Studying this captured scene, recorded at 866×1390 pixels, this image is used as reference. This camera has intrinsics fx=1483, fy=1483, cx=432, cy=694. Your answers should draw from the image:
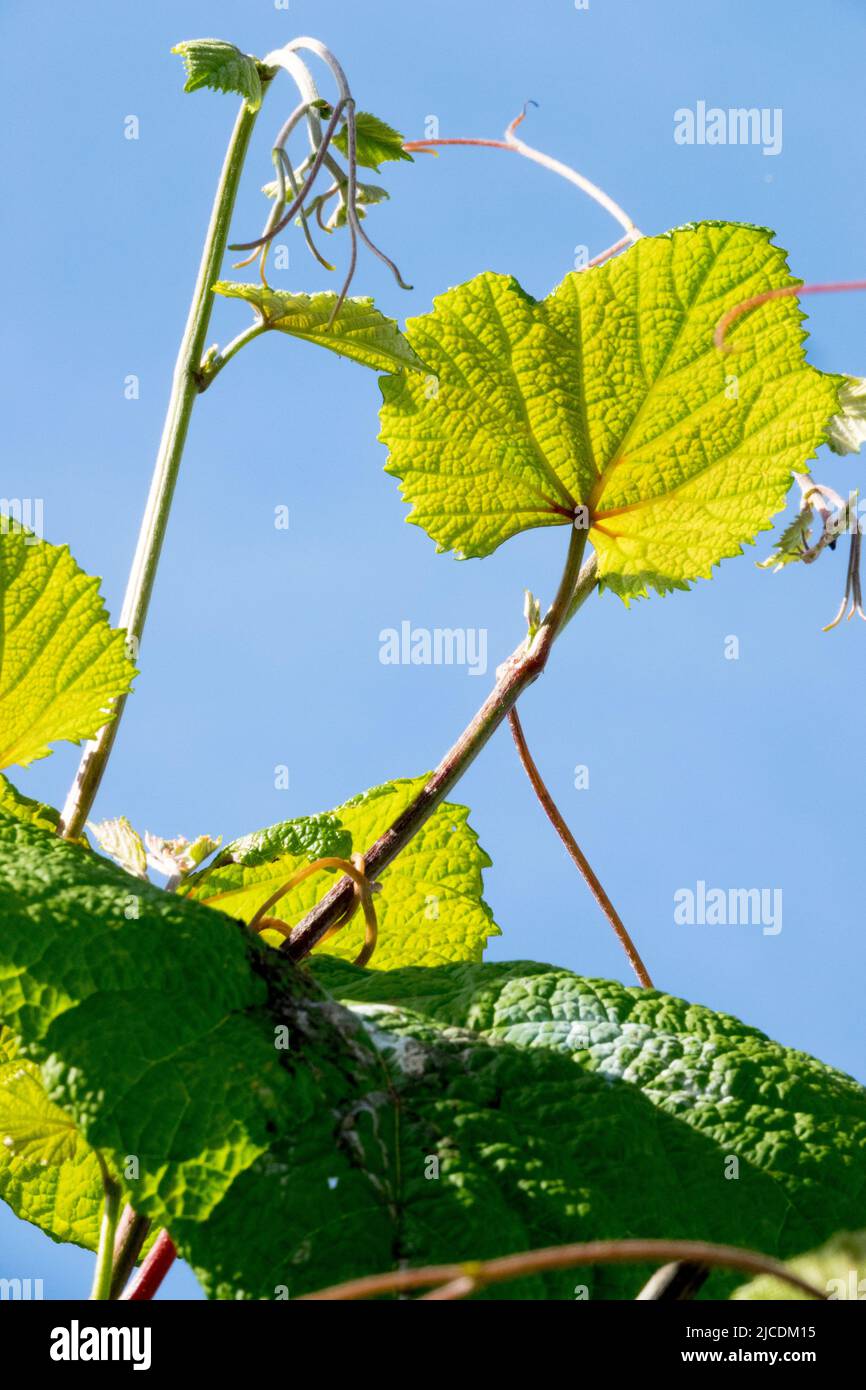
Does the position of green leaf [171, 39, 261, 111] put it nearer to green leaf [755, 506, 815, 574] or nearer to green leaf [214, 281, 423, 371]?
green leaf [214, 281, 423, 371]

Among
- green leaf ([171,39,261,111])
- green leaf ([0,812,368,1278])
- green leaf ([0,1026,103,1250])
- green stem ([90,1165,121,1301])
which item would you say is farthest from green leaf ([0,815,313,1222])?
green leaf ([171,39,261,111])

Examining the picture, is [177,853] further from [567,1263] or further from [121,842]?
[567,1263]

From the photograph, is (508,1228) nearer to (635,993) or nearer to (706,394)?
(635,993)

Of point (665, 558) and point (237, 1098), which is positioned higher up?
point (665, 558)

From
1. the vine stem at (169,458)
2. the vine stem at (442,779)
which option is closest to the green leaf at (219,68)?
the vine stem at (169,458)

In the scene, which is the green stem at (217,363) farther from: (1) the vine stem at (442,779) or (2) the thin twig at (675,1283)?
(2) the thin twig at (675,1283)
